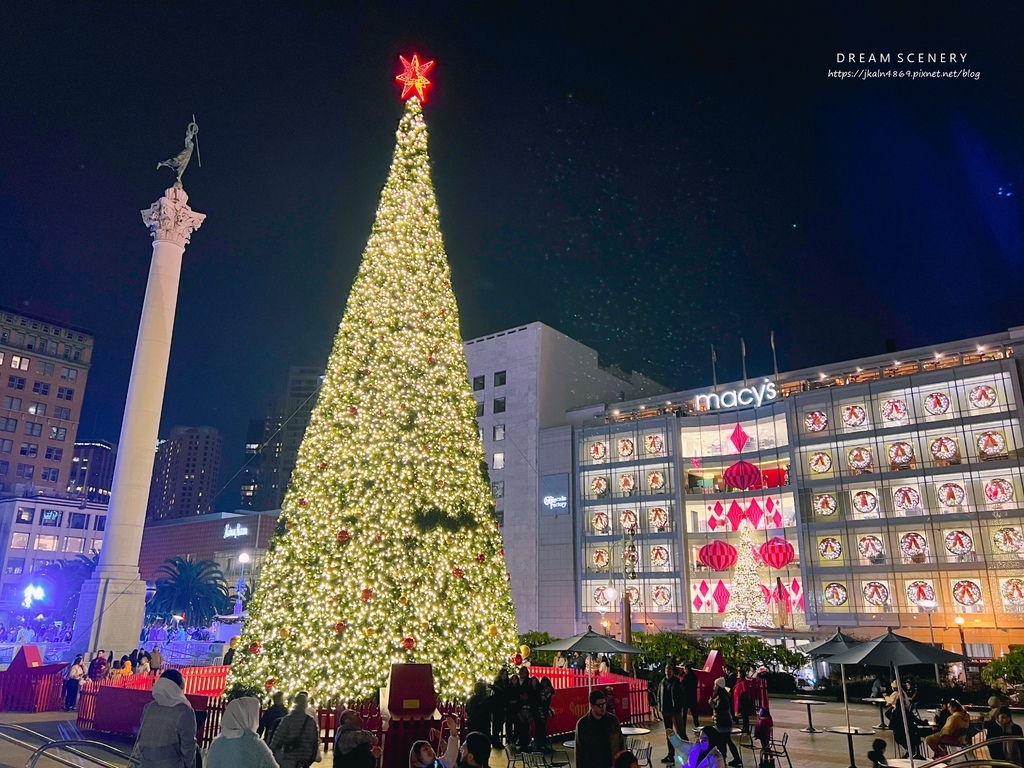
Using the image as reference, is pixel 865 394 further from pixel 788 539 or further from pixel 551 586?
pixel 551 586

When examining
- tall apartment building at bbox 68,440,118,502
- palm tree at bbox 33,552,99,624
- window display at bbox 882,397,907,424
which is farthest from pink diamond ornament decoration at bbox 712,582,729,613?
tall apartment building at bbox 68,440,118,502

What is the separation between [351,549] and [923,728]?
42.1ft

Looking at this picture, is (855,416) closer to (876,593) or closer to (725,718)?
(876,593)

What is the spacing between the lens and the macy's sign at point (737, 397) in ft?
181

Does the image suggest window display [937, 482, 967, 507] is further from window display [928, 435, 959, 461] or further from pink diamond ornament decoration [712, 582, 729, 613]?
pink diamond ornament decoration [712, 582, 729, 613]

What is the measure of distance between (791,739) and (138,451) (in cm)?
2628

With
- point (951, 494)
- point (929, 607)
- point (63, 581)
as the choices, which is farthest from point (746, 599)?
point (63, 581)

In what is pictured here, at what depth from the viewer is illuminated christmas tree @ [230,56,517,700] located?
44.9 feet

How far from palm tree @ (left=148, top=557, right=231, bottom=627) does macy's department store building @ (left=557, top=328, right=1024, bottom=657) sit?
35881 mm

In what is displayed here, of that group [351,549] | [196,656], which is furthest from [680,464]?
[351,549]

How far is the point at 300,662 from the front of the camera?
13438mm

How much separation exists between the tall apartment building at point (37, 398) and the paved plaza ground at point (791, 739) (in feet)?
278

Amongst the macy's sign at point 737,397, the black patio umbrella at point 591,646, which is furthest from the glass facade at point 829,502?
the black patio umbrella at point 591,646

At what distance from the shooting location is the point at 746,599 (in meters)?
48.8
